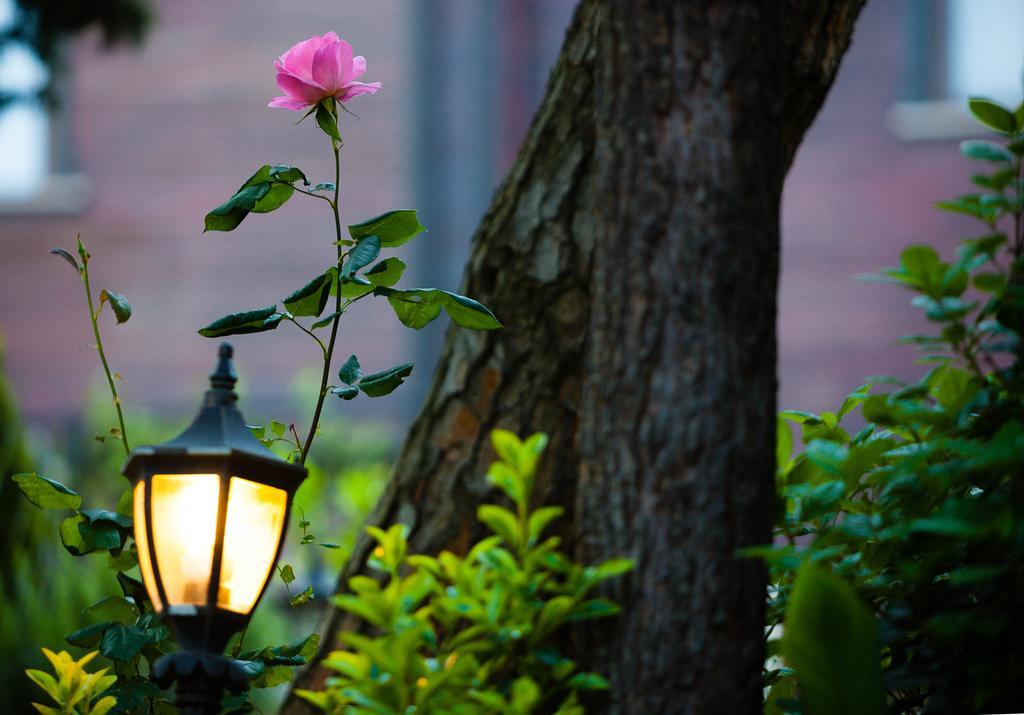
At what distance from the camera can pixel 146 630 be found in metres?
1.46

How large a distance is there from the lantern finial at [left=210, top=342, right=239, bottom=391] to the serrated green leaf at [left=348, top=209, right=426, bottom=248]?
0.75 feet

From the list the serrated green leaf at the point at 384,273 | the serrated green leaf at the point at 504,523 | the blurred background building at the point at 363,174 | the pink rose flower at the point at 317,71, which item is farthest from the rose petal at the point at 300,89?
the blurred background building at the point at 363,174

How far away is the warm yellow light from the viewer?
132 cm

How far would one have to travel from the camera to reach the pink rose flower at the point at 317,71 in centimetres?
139

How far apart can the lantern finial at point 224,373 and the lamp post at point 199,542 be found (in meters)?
0.09

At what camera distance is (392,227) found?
140cm

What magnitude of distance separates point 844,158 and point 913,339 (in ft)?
24.4

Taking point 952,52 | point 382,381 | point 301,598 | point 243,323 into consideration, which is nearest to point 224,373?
point 243,323

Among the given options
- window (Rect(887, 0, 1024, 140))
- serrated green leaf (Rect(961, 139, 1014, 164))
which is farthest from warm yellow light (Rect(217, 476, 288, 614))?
window (Rect(887, 0, 1024, 140))

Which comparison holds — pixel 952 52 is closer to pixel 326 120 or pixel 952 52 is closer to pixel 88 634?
pixel 326 120

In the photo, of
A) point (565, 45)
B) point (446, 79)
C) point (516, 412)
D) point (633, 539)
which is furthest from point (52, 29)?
point (446, 79)

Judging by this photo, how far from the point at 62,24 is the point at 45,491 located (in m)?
3.14

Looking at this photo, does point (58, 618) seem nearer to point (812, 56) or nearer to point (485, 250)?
point (485, 250)

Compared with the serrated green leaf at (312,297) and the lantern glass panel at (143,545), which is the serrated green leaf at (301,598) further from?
the serrated green leaf at (312,297)
